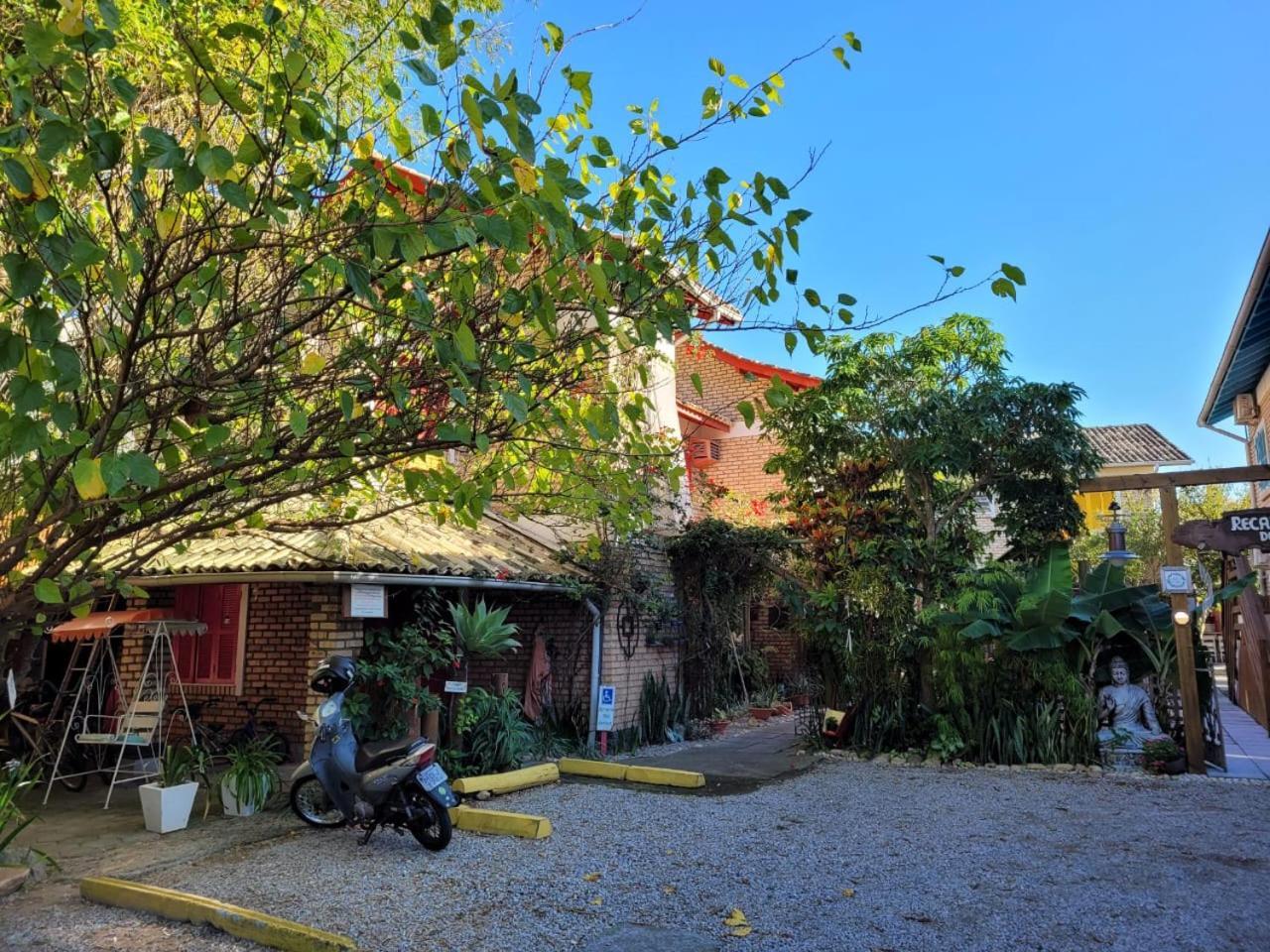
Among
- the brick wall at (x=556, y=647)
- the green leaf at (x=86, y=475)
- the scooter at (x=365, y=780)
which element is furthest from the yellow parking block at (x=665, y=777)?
the green leaf at (x=86, y=475)

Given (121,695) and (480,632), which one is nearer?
(121,695)

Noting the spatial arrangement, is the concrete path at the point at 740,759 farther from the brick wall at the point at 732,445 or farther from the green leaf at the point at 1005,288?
the green leaf at the point at 1005,288

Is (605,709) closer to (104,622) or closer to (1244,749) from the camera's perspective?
(104,622)

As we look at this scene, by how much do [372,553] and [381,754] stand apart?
2924 millimetres

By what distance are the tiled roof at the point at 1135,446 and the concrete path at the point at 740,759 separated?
25358mm

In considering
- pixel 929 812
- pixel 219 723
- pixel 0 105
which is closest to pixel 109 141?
pixel 0 105

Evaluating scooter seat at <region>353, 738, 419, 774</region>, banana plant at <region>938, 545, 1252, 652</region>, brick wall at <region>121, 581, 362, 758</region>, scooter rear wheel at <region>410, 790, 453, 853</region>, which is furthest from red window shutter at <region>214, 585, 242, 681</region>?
banana plant at <region>938, 545, 1252, 652</region>

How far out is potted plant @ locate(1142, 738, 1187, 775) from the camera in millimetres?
9884

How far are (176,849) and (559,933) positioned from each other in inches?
147

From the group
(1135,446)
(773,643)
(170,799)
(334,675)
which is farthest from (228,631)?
(1135,446)

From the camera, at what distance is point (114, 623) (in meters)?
9.05

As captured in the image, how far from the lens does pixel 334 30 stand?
5.79m

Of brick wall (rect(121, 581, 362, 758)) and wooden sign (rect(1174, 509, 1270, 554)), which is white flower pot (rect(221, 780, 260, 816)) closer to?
brick wall (rect(121, 581, 362, 758))

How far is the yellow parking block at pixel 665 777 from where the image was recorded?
957cm
